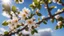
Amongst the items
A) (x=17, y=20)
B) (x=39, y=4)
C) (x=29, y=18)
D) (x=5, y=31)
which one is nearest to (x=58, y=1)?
(x=39, y=4)

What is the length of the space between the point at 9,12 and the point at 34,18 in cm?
76

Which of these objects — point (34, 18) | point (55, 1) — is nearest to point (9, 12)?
point (34, 18)

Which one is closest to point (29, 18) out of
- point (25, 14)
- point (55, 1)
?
point (25, 14)

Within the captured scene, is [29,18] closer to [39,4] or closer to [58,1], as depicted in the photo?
[39,4]

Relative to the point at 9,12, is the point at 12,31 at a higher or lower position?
lower

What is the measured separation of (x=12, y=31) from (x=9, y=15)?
0.51 metres

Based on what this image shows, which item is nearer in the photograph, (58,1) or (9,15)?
(9,15)

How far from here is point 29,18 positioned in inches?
171

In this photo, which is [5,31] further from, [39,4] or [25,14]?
[39,4]

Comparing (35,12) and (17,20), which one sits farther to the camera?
(35,12)

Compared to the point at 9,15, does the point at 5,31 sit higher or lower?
lower

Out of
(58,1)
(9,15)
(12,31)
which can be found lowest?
(12,31)

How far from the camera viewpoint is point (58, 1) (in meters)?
4.94

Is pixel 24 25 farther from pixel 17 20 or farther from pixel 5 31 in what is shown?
pixel 5 31
